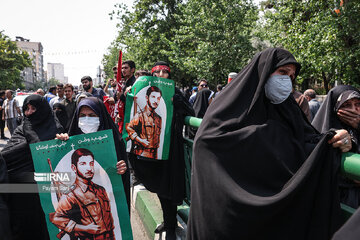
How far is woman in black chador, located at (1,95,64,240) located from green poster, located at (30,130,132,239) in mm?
468

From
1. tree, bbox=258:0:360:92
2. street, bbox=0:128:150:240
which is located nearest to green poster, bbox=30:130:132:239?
street, bbox=0:128:150:240

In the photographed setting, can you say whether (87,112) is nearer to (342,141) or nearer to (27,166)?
(27,166)

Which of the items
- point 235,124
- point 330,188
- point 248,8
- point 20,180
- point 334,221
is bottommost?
point 20,180

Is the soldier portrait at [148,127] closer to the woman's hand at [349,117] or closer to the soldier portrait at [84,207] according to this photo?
the soldier portrait at [84,207]

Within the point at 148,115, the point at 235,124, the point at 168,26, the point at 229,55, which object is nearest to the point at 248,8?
the point at 229,55

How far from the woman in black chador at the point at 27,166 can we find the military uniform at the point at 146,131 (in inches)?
30.5

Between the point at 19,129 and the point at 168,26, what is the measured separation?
2319 centimetres

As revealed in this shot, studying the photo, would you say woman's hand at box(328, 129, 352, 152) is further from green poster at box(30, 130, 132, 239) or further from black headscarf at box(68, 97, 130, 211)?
black headscarf at box(68, 97, 130, 211)

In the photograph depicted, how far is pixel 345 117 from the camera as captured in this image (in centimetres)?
240

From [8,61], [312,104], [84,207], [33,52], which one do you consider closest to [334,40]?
[312,104]

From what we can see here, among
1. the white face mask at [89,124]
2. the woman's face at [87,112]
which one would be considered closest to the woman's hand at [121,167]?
the white face mask at [89,124]

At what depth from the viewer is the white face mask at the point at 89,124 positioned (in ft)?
9.20

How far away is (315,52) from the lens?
1119cm

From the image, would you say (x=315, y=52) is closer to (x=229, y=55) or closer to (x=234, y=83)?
(x=229, y=55)
